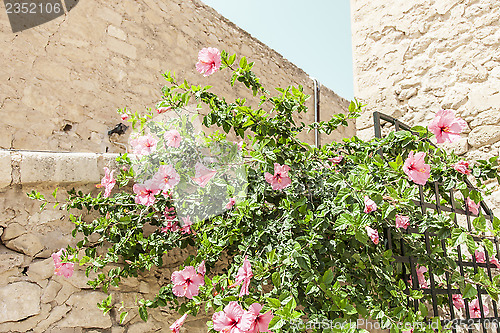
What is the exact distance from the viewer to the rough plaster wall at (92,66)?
3.02m

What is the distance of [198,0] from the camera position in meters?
4.54

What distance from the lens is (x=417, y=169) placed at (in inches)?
60.6

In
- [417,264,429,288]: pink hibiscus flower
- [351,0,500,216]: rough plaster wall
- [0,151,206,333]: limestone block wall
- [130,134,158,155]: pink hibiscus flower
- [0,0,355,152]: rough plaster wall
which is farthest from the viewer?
[0,0,355,152]: rough plaster wall

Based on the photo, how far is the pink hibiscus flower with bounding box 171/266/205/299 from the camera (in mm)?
1663

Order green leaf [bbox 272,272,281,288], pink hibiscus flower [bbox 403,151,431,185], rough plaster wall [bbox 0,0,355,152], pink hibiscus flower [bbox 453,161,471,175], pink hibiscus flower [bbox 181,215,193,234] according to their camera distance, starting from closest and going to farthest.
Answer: green leaf [bbox 272,272,281,288] → pink hibiscus flower [bbox 403,151,431,185] → pink hibiscus flower [bbox 453,161,471,175] → pink hibiscus flower [bbox 181,215,193,234] → rough plaster wall [bbox 0,0,355,152]

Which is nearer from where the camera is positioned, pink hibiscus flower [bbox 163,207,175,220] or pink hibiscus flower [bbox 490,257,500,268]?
pink hibiscus flower [bbox 163,207,175,220]

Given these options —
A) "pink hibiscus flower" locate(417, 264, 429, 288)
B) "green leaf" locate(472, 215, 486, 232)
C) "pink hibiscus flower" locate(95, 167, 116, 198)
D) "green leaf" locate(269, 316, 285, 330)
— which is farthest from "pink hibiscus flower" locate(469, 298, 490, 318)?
"pink hibiscus flower" locate(95, 167, 116, 198)

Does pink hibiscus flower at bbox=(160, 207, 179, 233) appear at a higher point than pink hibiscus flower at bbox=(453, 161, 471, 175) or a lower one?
lower

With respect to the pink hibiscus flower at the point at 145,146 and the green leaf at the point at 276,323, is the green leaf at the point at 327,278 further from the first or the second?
the pink hibiscus flower at the point at 145,146

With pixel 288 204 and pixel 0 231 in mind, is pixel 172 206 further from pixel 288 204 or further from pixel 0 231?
pixel 0 231

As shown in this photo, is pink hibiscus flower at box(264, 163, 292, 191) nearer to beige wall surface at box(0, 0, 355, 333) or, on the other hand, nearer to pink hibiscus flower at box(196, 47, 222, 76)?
pink hibiscus flower at box(196, 47, 222, 76)

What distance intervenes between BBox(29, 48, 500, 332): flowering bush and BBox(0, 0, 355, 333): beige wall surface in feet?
0.37

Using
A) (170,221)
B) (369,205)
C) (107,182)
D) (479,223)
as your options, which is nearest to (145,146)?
(107,182)

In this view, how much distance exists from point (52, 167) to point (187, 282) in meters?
0.79
